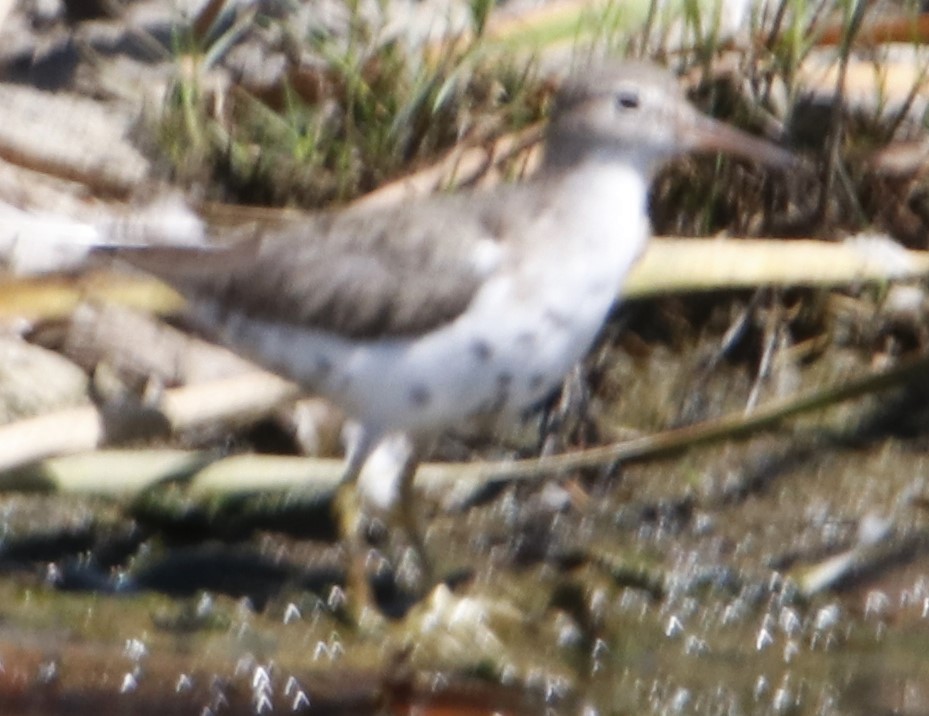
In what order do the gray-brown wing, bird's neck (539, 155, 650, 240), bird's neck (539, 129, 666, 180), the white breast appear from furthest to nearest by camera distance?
bird's neck (539, 129, 666, 180)
bird's neck (539, 155, 650, 240)
the gray-brown wing
the white breast

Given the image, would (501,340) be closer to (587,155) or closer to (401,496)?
(587,155)

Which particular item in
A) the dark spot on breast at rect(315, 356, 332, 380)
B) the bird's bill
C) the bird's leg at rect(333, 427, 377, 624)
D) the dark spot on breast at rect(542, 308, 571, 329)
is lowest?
the bird's leg at rect(333, 427, 377, 624)

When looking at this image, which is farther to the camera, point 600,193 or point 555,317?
point 600,193

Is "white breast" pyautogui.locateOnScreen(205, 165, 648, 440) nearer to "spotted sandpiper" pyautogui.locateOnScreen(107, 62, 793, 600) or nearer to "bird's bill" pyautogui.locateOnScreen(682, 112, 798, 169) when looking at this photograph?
"spotted sandpiper" pyautogui.locateOnScreen(107, 62, 793, 600)

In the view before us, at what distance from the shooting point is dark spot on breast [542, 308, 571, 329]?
4172 millimetres

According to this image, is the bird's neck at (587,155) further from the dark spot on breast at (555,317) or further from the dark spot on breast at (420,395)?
the dark spot on breast at (420,395)

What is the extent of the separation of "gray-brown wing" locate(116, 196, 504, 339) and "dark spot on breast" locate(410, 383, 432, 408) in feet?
0.42

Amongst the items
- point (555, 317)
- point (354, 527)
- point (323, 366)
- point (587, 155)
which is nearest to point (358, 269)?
point (323, 366)

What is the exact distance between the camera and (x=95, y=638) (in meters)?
4.25

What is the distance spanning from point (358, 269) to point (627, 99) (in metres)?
0.76

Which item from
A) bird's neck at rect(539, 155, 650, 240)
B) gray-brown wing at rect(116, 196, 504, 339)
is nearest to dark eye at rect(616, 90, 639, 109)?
bird's neck at rect(539, 155, 650, 240)

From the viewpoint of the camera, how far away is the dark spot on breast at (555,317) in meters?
4.17

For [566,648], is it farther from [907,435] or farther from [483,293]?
[907,435]

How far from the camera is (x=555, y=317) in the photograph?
418cm
